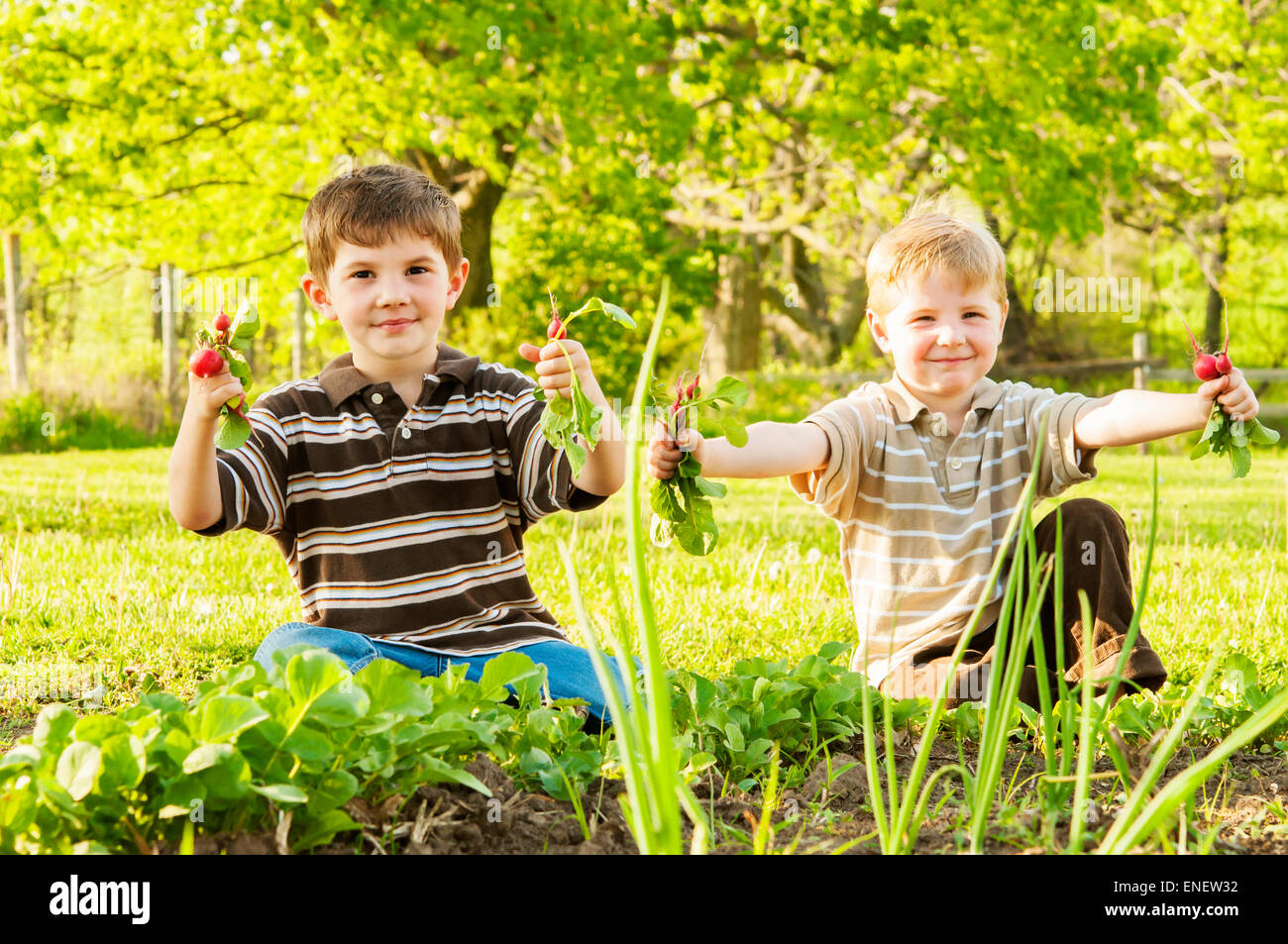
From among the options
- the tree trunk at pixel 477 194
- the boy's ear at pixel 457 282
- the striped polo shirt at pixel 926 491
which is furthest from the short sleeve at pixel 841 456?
the tree trunk at pixel 477 194

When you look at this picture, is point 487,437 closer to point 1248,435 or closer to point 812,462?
point 812,462

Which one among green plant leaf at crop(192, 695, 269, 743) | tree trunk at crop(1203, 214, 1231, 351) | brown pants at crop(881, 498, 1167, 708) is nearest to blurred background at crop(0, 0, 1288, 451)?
brown pants at crop(881, 498, 1167, 708)

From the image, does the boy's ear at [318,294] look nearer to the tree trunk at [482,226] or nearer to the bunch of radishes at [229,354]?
the bunch of radishes at [229,354]

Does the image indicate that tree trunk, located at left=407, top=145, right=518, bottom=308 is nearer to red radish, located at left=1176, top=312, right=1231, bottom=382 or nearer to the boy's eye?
the boy's eye

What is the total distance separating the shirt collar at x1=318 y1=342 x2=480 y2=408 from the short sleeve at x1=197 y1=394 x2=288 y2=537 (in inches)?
4.5

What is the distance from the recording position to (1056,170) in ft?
28.9

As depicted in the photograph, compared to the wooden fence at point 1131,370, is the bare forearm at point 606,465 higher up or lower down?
lower down

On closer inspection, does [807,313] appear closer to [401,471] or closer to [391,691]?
[401,471]

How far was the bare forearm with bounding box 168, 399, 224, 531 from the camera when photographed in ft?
6.37

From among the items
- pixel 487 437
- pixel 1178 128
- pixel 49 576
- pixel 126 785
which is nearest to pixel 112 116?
pixel 49 576

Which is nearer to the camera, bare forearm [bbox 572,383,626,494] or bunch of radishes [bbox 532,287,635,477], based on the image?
bunch of radishes [bbox 532,287,635,477]

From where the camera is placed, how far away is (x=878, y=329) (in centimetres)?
254

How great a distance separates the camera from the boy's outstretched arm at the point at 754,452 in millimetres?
1674

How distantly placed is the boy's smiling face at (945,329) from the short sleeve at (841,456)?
138mm
